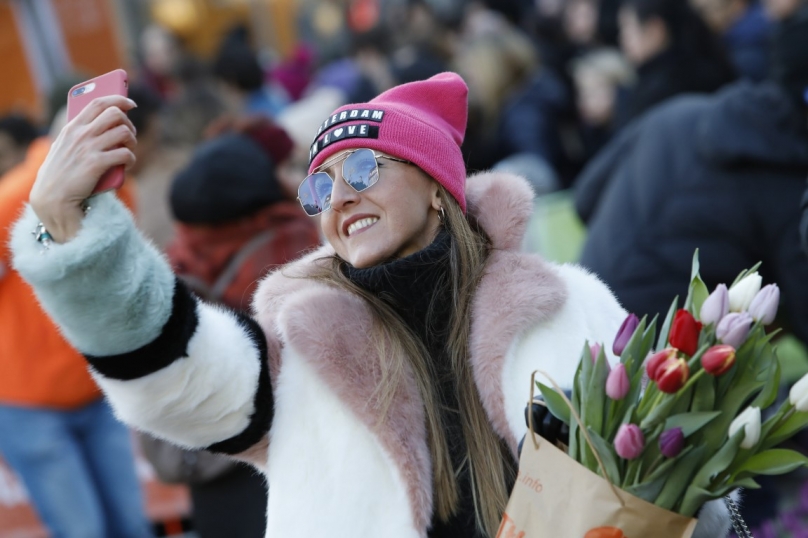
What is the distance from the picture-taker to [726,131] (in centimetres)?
318

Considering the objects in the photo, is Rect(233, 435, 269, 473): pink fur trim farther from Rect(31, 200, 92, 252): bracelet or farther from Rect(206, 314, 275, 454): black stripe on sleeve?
Rect(31, 200, 92, 252): bracelet

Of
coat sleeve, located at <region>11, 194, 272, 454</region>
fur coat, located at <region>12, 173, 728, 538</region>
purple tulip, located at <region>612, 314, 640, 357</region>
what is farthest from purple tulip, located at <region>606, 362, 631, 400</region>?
coat sleeve, located at <region>11, 194, 272, 454</region>

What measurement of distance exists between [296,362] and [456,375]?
36 cm

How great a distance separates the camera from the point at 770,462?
5.66 feet

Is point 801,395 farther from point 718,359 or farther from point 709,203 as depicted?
point 709,203

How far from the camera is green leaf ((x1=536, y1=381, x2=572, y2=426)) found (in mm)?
1840

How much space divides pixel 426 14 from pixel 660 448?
22.7ft

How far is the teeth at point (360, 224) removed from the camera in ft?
7.25

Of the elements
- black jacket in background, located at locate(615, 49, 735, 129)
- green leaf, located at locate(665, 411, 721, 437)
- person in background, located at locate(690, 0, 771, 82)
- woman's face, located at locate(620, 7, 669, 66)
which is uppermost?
green leaf, located at locate(665, 411, 721, 437)

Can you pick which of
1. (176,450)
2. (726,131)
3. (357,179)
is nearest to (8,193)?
(176,450)

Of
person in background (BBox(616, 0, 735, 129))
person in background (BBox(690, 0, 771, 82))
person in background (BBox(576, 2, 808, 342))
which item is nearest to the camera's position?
person in background (BBox(576, 2, 808, 342))

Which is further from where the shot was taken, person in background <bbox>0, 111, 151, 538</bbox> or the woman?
person in background <bbox>0, 111, 151, 538</bbox>

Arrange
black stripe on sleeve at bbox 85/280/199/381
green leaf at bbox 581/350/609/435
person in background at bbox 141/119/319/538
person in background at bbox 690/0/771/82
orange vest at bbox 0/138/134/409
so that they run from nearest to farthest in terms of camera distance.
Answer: green leaf at bbox 581/350/609/435 → black stripe on sleeve at bbox 85/280/199/381 → person in background at bbox 141/119/319/538 → orange vest at bbox 0/138/134/409 → person in background at bbox 690/0/771/82

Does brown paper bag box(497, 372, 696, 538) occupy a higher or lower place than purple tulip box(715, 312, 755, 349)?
lower
